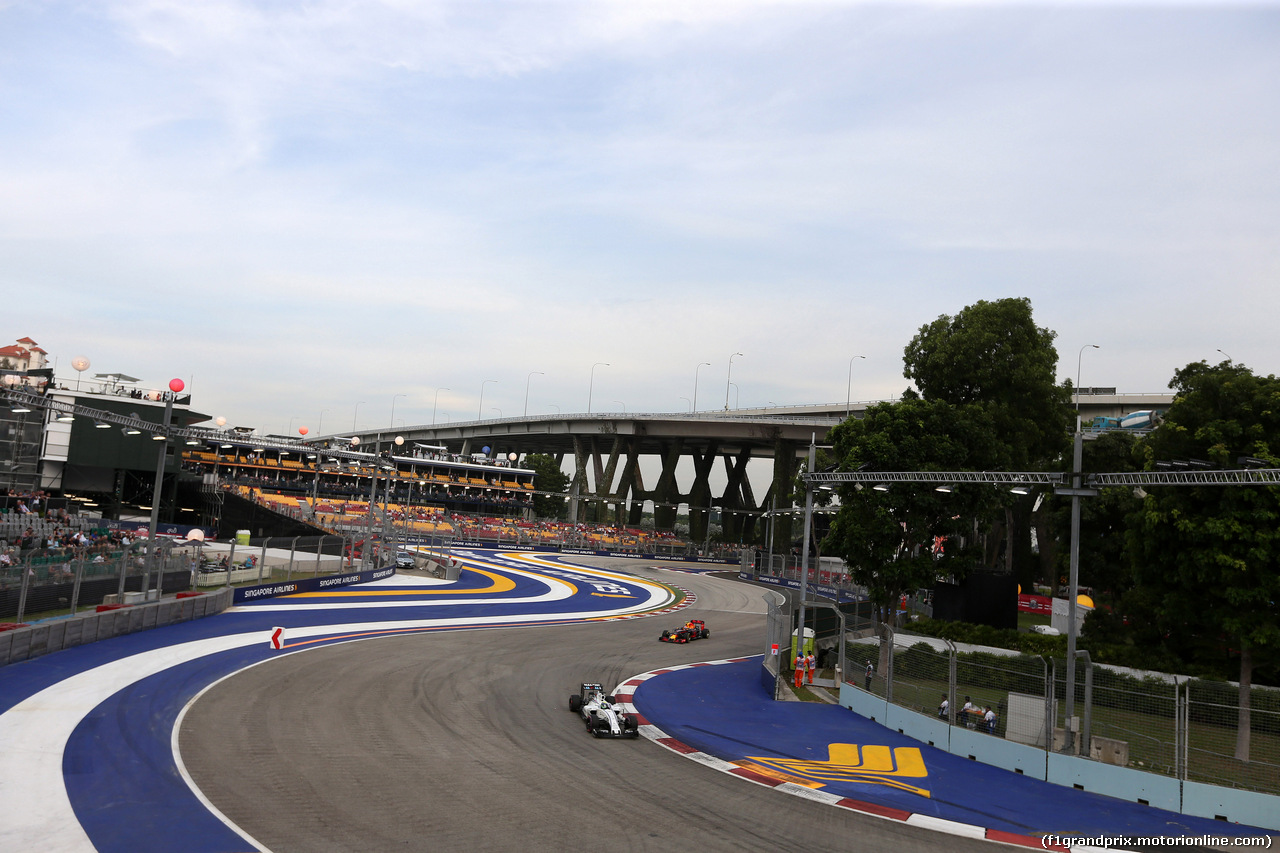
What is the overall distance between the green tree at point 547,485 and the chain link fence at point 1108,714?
12898 centimetres

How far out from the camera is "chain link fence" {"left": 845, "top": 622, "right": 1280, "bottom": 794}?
51.7 ft

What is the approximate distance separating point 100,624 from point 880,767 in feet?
78.2

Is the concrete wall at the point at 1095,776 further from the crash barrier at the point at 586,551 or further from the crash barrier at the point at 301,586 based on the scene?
the crash barrier at the point at 586,551

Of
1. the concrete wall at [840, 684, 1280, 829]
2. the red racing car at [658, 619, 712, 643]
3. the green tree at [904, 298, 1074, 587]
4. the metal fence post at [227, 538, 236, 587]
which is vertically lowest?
the red racing car at [658, 619, 712, 643]

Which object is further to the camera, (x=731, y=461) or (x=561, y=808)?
(x=731, y=461)

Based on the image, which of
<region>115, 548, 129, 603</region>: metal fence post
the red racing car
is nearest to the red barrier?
the red racing car

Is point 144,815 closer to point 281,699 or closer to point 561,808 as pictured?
point 561,808

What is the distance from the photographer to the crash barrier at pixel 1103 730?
1559 cm

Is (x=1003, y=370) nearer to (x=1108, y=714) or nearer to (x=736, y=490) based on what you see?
(x=1108, y=714)

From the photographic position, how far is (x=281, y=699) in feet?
64.1

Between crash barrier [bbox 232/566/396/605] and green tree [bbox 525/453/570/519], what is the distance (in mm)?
99246

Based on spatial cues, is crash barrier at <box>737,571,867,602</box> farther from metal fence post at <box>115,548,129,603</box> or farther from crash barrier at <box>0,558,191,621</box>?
metal fence post at <box>115,548,129,603</box>

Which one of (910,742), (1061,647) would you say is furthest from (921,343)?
(910,742)

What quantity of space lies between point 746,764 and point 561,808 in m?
5.41
